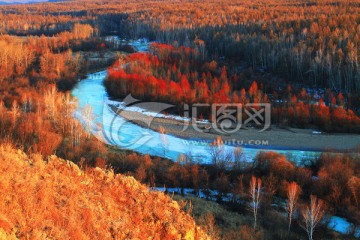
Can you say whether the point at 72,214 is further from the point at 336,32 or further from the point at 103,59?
the point at 103,59

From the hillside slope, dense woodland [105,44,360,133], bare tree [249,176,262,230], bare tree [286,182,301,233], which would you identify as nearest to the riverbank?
dense woodland [105,44,360,133]

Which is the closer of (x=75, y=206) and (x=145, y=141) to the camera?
(x=75, y=206)

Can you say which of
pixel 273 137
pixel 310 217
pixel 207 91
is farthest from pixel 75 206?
pixel 207 91

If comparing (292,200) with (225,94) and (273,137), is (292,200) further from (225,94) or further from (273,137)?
(225,94)

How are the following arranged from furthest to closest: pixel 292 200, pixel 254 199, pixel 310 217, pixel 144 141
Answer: pixel 144 141 < pixel 254 199 < pixel 292 200 < pixel 310 217

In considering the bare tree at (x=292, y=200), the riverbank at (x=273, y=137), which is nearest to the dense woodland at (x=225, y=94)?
the bare tree at (x=292, y=200)

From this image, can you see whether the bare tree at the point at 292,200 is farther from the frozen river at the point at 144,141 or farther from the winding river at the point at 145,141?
the frozen river at the point at 144,141

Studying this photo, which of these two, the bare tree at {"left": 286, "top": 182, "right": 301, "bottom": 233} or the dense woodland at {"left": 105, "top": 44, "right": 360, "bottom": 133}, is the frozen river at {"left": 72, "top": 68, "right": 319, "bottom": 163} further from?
the bare tree at {"left": 286, "top": 182, "right": 301, "bottom": 233}
